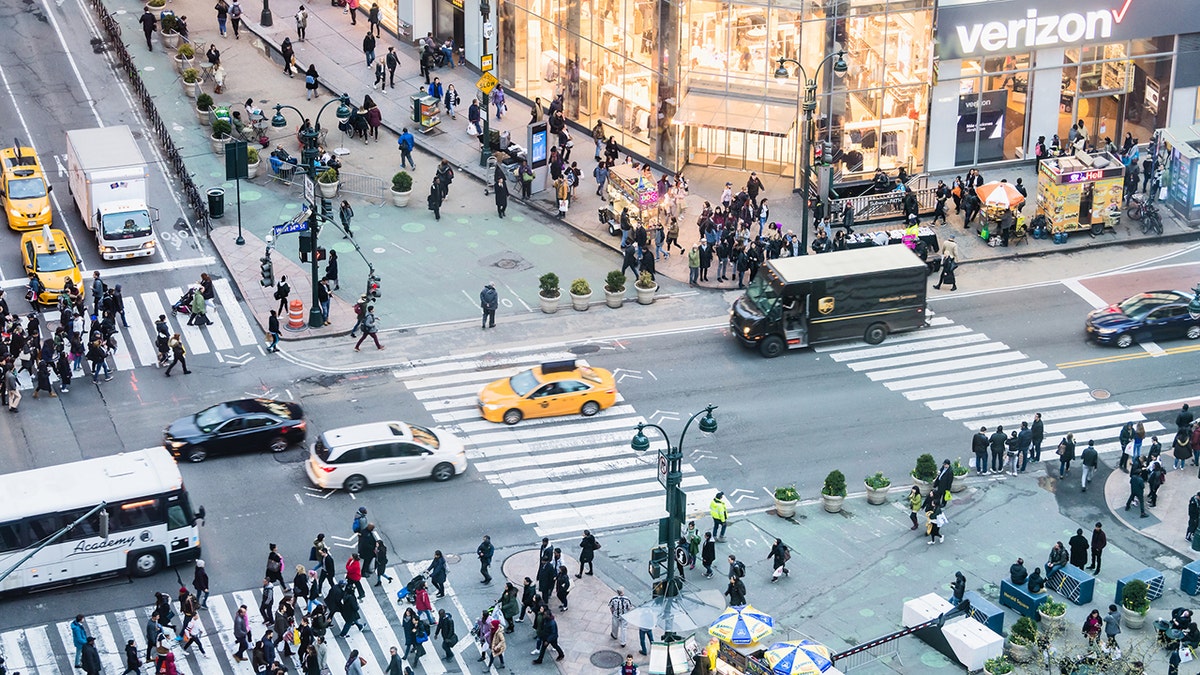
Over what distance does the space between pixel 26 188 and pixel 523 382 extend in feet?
68.9

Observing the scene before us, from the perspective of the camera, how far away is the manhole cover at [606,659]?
148ft

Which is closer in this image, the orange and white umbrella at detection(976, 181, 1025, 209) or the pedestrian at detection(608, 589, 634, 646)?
the pedestrian at detection(608, 589, 634, 646)

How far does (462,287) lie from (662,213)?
24.5 feet

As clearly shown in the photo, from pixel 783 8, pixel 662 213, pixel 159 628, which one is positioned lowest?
pixel 159 628

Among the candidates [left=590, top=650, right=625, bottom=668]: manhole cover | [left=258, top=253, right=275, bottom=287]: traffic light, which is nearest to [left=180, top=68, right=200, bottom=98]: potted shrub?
[left=258, top=253, right=275, bottom=287]: traffic light

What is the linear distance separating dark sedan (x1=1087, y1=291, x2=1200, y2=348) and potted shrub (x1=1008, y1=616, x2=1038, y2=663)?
16.3 meters

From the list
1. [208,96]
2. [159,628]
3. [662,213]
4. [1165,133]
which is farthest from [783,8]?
[159,628]

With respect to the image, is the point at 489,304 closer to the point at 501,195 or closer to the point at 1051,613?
the point at 501,195

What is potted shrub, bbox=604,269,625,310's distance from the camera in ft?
200

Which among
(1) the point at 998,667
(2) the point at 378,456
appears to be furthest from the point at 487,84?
(1) the point at 998,667

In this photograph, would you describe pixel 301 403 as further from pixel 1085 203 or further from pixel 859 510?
pixel 1085 203

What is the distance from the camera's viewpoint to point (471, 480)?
51812 mm

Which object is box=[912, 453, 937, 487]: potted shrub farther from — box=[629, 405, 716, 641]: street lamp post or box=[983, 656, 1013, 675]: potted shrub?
box=[983, 656, 1013, 675]: potted shrub

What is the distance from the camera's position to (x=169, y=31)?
79.1 metres
